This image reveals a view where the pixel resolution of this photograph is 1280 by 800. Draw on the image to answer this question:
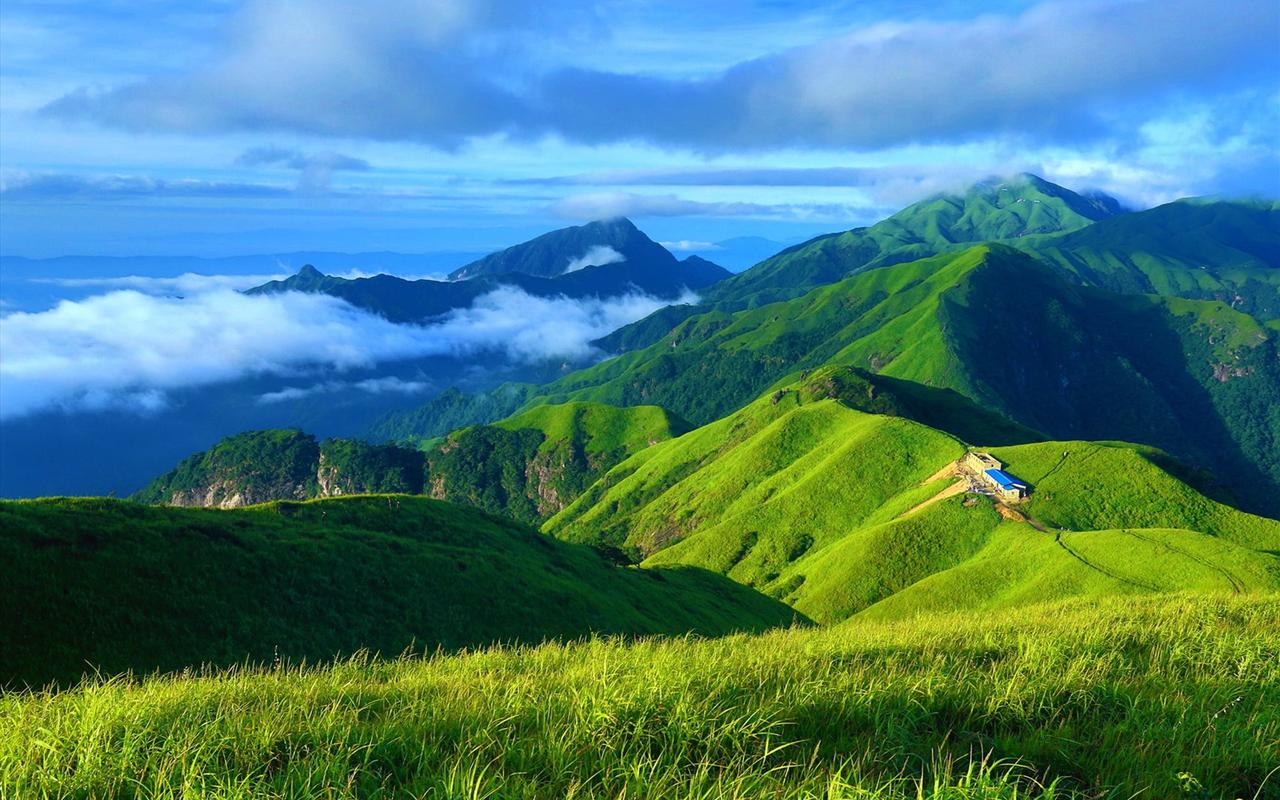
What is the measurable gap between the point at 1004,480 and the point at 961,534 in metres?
19.0

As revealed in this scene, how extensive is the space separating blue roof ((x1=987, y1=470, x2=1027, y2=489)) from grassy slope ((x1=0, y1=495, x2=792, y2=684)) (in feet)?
307

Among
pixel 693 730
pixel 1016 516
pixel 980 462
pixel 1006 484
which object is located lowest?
pixel 1016 516

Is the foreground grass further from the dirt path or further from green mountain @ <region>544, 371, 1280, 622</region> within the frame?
the dirt path

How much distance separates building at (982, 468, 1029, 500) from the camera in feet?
450

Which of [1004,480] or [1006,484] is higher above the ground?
[1004,480]

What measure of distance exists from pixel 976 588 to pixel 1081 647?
104 metres

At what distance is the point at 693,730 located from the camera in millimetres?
8422

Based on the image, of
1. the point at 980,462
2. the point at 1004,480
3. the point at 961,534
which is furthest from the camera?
the point at 980,462

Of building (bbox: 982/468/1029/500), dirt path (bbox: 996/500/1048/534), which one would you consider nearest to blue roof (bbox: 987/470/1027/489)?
building (bbox: 982/468/1029/500)

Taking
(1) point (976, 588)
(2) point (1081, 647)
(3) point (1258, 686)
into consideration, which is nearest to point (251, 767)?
(2) point (1081, 647)

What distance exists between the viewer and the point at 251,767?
25.6 feet

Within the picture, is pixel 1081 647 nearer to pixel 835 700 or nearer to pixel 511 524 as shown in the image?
pixel 835 700

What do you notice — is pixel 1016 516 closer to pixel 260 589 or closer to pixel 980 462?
pixel 980 462

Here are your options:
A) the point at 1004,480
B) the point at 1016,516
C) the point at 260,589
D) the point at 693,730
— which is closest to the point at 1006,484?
the point at 1004,480
